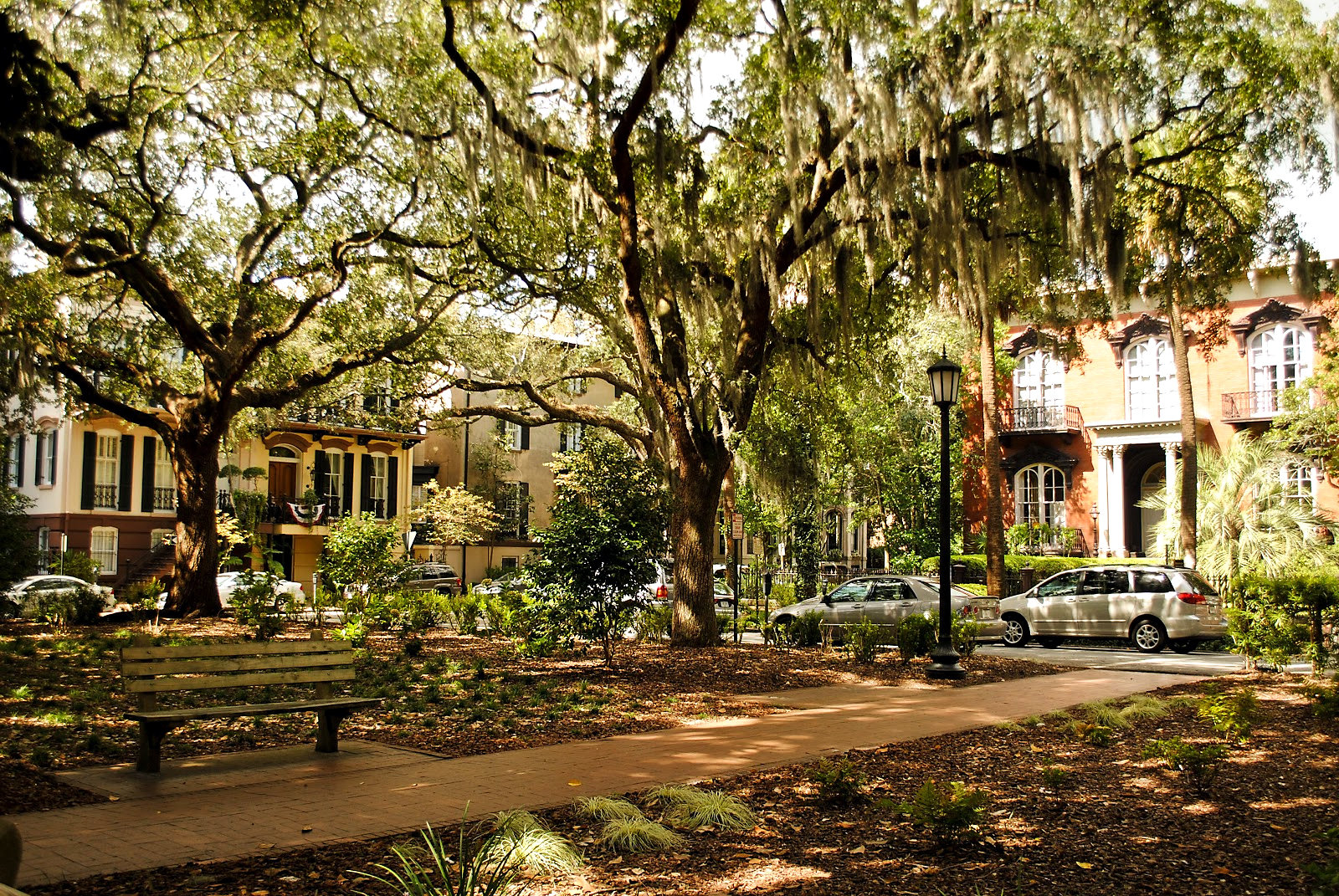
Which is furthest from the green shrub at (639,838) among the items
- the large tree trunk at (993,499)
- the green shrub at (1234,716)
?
A: the large tree trunk at (993,499)

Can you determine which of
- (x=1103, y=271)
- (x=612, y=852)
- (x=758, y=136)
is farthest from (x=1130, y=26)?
(x=612, y=852)

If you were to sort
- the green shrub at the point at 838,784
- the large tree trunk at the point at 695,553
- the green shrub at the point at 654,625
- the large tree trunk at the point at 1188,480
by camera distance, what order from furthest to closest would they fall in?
the large tree trunk at the point at 1188,480, the green shrub at the point at 654,625, the large tree trunk at the point at 695,553, the green shrub at the point at 838,784

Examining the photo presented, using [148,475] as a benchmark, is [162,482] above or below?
below

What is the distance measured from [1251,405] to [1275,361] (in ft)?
5.99

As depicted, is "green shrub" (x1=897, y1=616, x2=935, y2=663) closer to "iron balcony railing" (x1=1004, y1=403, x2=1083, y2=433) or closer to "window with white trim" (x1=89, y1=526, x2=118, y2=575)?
"iron balcony railing" (x1=1004, y1=403, x2=1083, y2=433)

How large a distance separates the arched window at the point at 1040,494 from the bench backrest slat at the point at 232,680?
123 ft

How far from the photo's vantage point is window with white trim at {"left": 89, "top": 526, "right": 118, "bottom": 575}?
3728cm

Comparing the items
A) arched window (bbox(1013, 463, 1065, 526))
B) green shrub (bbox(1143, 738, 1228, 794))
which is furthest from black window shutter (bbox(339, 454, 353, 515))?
green shrub (bbox(1143, 738, 1228, 794))

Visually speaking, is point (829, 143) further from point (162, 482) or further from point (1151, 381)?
point (162, 482)

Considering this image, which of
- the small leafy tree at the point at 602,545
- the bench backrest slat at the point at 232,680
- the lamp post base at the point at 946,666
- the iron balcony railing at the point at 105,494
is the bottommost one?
the lamp post base at the point at 946,666

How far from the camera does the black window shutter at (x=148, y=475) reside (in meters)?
38.5

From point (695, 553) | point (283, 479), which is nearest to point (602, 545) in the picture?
point (695, 553)

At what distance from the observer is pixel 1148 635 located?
19922 mm

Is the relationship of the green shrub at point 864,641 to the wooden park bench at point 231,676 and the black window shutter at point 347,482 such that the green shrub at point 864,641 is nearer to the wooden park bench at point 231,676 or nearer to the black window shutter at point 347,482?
the wooden park bench at point 231,676
